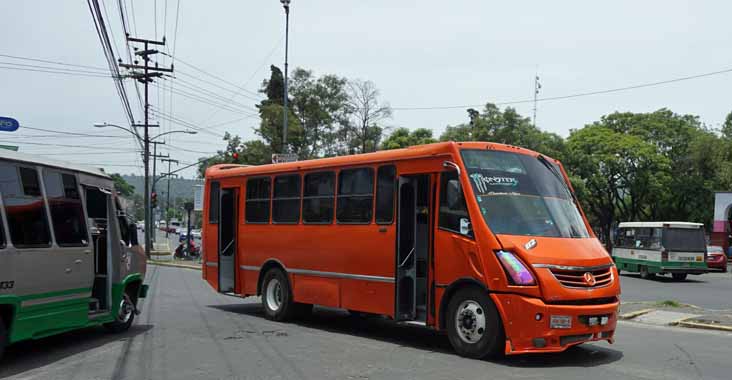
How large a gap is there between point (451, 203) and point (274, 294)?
5032 mm

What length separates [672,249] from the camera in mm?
27906

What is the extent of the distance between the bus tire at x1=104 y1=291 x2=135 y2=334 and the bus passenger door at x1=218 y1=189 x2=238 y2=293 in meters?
3.00

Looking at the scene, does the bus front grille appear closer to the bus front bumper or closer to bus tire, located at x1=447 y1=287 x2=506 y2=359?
the bus front bumper

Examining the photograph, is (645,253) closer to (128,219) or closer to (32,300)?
(128,219)

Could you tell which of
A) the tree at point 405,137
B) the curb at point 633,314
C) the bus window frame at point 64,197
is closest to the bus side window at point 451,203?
the bus window frame at point 64,197

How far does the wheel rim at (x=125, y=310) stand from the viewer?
11414mm

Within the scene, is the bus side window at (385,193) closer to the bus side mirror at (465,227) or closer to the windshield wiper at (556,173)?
the bus side mirror at (465,227)

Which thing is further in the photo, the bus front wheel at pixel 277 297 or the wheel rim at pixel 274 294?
the wheel rim at pixel 274 294

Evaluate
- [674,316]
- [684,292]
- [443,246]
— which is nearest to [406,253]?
[443,246]

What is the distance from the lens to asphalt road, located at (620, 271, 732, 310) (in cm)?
1931

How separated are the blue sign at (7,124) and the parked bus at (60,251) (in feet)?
10.9

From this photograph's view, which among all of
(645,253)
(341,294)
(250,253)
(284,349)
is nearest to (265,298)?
(250,253)

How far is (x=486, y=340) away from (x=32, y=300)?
19.2ft

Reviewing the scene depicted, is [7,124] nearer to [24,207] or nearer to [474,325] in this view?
[24,207]
